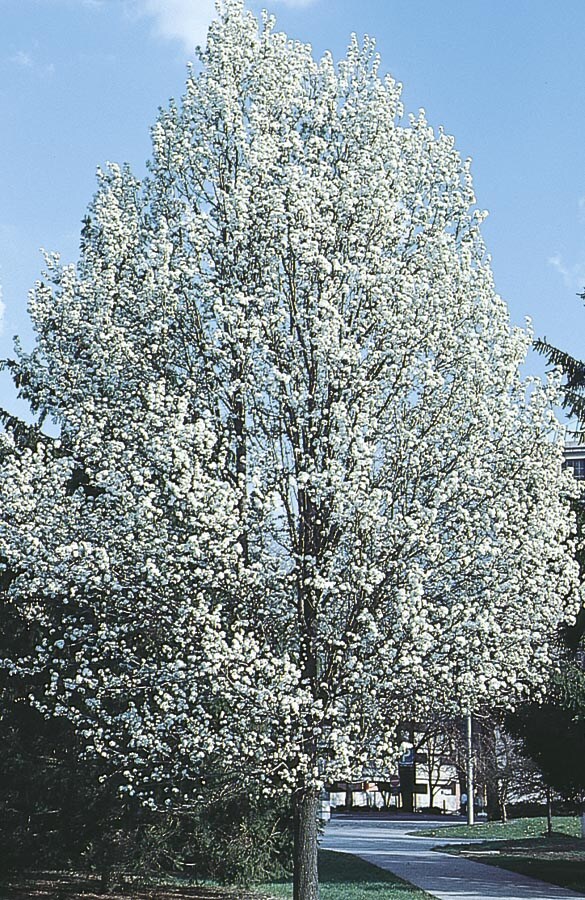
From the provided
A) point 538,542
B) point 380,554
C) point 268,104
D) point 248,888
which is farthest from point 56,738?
point 268,104

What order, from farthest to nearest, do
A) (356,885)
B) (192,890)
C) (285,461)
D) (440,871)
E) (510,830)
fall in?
1. (510,830)
2. (440,871)
3. (356,885)
4. (192,890)
5. (285,461)

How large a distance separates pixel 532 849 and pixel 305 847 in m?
16.8

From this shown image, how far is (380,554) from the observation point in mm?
10594

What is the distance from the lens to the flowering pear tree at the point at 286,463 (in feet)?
33.8

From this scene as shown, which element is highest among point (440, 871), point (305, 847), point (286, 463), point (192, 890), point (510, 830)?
point (286, 463)

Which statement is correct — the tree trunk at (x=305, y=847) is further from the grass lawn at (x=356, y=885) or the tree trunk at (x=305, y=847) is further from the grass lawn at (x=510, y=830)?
the grass lawn at (x=510, y=830)

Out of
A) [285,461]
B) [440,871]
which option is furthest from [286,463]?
[440,871]

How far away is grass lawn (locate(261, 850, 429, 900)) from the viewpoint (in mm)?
16375

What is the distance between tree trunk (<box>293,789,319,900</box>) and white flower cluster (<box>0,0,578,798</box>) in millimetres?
563

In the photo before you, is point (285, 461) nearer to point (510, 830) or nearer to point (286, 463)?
point (286, 463)

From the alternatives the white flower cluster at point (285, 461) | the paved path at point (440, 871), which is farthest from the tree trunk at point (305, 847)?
the paved path at point (440, 871)

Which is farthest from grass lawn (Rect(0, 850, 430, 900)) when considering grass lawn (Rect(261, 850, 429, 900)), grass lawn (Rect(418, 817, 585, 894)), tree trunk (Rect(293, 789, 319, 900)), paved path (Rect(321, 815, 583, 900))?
tree trunk (Rect(293, 789, 319, 900))

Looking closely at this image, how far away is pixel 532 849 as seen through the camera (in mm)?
26078

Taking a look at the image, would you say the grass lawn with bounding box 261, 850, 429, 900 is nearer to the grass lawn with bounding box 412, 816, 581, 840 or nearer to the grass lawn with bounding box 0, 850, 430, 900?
the grass lawn with bounding box 0, 850, 430, 900
